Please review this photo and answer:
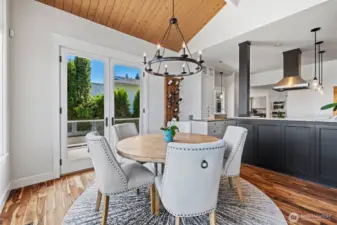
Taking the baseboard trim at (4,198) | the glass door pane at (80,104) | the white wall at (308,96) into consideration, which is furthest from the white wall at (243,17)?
the baseboard trim at (4,198)

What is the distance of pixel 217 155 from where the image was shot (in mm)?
1344

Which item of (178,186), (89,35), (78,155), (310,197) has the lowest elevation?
(310,197)

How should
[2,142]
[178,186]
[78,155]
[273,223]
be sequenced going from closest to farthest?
[178,186], [273,223], [2,142], [78,155]

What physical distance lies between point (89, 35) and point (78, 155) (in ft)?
7.70

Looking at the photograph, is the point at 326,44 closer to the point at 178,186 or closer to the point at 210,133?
the point at 210,133

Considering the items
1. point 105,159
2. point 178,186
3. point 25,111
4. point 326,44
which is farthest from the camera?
point 326,44

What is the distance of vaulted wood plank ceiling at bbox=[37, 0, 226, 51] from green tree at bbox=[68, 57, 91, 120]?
885 millimetres

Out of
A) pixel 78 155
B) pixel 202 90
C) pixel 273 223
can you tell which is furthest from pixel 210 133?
pixel 78 155

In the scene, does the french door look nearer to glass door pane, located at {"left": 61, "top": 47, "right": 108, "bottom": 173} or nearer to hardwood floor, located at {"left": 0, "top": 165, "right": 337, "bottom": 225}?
glass door pane, located at {"left": 61, "top": 47, "right": 108, "bottom": 173}

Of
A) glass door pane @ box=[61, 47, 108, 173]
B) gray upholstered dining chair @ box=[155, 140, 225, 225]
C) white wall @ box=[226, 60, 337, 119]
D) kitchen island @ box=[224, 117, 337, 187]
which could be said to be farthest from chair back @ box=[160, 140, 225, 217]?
white wall @ box=[226, 60, 337, 119]

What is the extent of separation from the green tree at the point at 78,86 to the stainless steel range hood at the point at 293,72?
4.69m

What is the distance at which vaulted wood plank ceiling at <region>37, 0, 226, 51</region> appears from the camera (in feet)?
10.3

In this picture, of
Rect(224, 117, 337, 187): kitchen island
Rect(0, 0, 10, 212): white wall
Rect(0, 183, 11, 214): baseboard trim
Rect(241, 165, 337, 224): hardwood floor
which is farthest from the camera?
Rect(224, 117, 337, 187): kitchen island

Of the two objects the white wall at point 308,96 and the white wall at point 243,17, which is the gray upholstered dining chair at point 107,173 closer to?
the white wall at point 243,17
